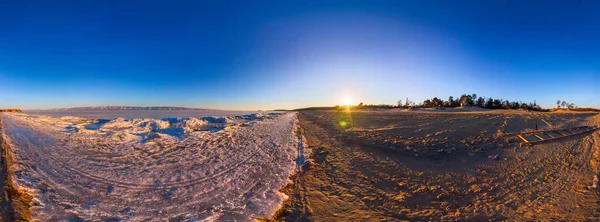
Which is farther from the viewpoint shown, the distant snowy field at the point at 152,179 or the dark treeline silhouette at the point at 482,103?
the dark treeline silhouette at the point at 482,103

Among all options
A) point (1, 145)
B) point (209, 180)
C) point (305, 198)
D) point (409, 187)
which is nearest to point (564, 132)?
point (409, 187)

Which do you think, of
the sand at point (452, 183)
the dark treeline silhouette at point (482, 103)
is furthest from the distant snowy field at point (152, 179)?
the dark treeline silhouette at point (482, 103)

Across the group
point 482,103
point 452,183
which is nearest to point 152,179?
point 452,183

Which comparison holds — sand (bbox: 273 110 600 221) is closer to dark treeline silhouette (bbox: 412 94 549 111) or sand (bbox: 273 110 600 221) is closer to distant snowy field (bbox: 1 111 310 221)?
distant snowy field (bbox: 1 111 310 221)

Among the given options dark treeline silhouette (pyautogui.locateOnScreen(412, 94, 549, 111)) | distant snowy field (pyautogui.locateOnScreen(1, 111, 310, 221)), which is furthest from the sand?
dark treeline silhouette (pyautogui.locateOnScreen(412, 94, 549, 111))

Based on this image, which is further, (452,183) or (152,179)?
(152,179)

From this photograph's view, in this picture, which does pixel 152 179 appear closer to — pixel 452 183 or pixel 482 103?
pixel 452 183

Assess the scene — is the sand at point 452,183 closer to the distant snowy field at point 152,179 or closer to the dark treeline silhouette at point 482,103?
the distant snowy field at point 152,179

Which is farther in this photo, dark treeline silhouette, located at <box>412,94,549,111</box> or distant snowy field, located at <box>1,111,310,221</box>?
dark treeline silhouette, located at <box>412,94,549,111</box>

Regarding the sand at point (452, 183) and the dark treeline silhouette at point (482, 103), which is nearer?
the sand at point (452, 183)

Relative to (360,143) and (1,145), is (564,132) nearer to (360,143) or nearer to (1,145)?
(360,143)

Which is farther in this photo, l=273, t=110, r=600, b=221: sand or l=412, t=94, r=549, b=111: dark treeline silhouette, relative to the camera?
l=412, t=94, r=549, b=111: dark treeline silhouette

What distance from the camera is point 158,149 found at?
1031 cm

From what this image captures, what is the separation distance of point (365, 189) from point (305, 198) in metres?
1.59
